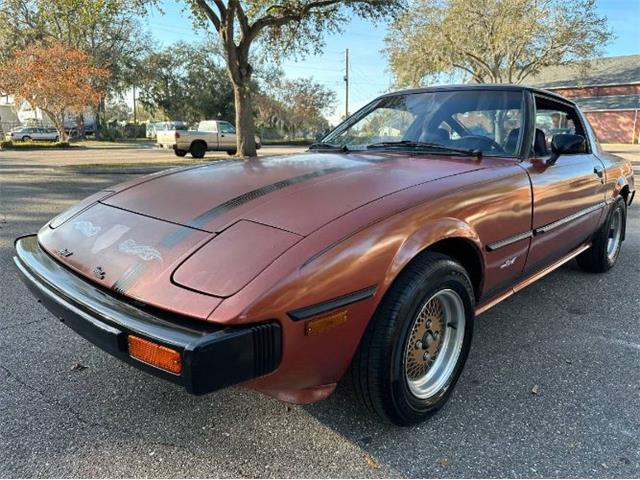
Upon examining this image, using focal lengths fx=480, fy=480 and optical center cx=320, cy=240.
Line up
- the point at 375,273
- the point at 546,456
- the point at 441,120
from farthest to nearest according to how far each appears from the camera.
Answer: the point at 441,120 < the point at 546,456 < the point at 375,273

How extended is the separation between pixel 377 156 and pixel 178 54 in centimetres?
4786

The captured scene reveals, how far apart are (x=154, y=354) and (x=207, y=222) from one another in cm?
61

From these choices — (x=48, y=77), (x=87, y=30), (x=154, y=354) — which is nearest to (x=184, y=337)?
(x=154, y=354)

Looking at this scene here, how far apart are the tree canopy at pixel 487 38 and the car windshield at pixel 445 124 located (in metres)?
22.5

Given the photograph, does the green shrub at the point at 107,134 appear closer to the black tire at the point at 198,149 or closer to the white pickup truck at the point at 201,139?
the white pickup truck at the point at 201,139

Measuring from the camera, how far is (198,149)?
18953 mm

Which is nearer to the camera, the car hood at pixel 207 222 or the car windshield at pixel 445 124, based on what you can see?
the car hood at pixel 207 222

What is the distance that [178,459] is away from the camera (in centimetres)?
191

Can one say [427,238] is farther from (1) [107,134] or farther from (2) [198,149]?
(1) [107,134]

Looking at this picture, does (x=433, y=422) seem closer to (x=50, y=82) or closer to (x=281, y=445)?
(x=281, y=445)

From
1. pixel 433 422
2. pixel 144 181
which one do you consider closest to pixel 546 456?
pixel 433 422

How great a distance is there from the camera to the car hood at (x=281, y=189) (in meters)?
1.97

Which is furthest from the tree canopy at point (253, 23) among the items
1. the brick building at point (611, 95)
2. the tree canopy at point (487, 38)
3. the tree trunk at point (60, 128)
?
the brick building at point (611, 95)

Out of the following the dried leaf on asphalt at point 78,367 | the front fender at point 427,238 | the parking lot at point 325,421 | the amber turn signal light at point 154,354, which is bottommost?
the parking lot at point 325,421
